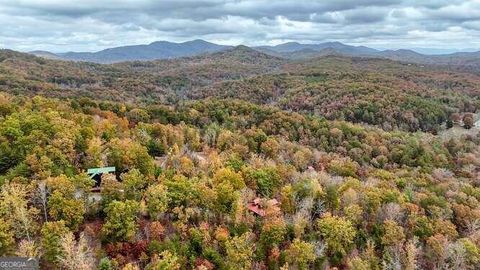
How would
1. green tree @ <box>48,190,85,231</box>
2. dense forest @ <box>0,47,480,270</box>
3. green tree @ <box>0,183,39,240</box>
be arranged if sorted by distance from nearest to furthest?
green tree @ <box>0,183,39,240</box>, dense forest @ <box>0,47,480,270</box>, green tree @ <box>48,190,85,231</box>

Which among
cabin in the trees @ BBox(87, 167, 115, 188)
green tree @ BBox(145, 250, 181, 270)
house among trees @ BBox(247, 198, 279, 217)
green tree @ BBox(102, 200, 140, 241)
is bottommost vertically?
house among trees @ BBox(247, 198, 279, 217)

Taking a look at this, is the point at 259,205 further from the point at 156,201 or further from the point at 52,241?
the point at 52,241

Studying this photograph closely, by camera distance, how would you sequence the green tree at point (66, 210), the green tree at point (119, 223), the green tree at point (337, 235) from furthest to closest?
the green tree at point (337, 235) < the green tree at point (119, 223) < the green tree at point (66, 210)

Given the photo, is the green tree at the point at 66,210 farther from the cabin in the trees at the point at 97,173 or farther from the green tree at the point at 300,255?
the green tree at the point at 300,255

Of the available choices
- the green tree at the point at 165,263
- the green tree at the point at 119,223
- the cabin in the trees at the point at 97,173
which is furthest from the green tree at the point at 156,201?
the cabin in the trees at the point at 97,173

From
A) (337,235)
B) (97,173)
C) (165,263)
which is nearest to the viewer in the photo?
(165,263)

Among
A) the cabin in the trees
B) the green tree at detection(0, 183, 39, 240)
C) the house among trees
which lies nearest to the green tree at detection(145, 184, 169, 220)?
the cabin in the trees

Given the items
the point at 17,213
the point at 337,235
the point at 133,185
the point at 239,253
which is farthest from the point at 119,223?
the point at 337,235

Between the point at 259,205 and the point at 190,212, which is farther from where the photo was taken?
the point at 259,205

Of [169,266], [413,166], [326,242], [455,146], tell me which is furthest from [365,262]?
[455,146]

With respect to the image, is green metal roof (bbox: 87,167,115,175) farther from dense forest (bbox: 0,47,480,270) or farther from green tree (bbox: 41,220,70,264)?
green tree (bbox: 41,220,70,264)

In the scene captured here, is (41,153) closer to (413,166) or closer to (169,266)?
(169,266)
